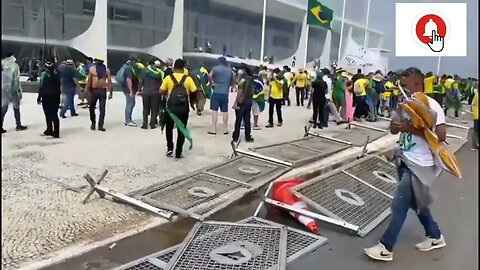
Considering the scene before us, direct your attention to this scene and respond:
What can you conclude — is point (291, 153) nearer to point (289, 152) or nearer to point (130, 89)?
point (289, 152)

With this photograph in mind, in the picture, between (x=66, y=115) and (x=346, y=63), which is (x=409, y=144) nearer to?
(x=346, y=63)

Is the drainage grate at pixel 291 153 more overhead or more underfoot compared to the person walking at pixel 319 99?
more underfoot

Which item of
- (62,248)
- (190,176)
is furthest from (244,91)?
(62,248)

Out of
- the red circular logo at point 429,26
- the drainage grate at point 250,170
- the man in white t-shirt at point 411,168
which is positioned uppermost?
the red circular logo at point 429,26

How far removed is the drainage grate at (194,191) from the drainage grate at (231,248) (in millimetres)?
624

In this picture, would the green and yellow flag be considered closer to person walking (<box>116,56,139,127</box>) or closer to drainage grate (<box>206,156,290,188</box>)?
person walking (<box>116,56,139,127</box>)

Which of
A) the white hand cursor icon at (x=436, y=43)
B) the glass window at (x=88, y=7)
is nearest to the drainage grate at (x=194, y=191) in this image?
the white hand cursor icon at (x=436, y=43)

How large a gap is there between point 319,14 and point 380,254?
10.5 meters

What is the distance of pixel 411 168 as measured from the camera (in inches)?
164

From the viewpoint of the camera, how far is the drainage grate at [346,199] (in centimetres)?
538

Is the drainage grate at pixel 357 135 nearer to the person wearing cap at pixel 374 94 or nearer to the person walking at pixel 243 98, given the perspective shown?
the person wearing cap at pixel 374 94

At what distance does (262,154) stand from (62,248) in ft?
14.3

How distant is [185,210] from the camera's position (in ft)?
17.5

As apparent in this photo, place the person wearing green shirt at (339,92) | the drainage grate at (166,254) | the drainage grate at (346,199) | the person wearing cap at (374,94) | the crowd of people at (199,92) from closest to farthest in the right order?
the drainage grate at (166,254), the drainage grate at (346,199), the crowd of people at (199,92), the person wearing green shirt at (339,92), the person wearing cap at (374,94)
